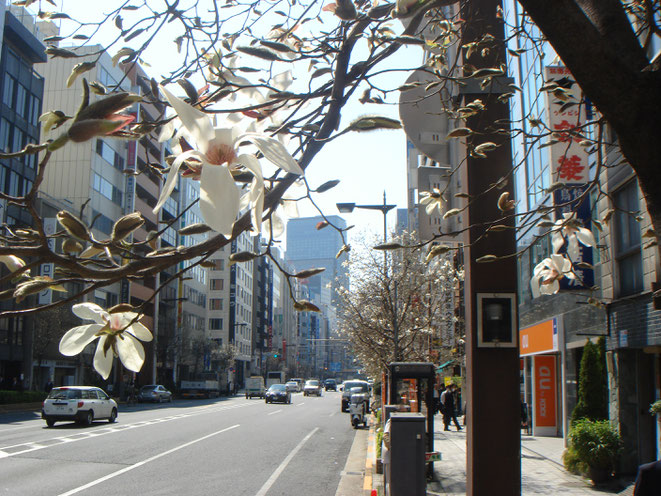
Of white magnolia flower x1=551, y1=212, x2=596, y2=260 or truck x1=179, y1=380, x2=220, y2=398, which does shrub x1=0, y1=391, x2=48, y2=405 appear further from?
white magnolia flower x1=551, y1=212, x2=596, y2=260

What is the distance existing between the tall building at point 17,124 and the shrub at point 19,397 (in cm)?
341

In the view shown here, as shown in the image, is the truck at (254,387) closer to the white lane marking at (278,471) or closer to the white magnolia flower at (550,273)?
the white lane marking at (278,471)

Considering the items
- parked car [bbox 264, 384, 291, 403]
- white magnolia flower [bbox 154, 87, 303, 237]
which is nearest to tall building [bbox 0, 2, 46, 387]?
parked car [bbox 264, 384, 291, 403]

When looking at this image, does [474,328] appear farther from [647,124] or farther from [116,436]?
[116,436]

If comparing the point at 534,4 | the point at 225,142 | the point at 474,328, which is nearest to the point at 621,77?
the point at 534,4

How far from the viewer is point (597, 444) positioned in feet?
37.6

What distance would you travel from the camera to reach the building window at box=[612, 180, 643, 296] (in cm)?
1178

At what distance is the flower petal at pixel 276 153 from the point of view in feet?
4.06

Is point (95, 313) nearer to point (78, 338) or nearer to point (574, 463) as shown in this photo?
point (78, 338)

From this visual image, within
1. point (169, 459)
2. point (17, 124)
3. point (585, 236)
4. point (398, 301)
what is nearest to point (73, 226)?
point (585, 236)

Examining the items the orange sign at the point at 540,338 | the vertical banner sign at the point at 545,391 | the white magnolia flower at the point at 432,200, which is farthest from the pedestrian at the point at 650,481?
the vertical banner sign at the point at 545,391

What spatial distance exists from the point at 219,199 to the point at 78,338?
85cm

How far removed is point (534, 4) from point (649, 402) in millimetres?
11675

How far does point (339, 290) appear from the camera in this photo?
26.9 metres
